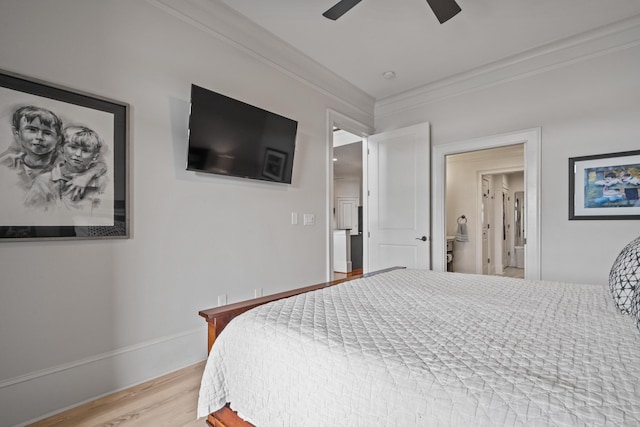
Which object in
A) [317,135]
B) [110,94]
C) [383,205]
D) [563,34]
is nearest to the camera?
[110,94]

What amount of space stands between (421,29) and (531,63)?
4.24 ft

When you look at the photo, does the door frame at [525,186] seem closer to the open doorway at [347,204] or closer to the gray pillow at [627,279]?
the open doorway at [347,204]

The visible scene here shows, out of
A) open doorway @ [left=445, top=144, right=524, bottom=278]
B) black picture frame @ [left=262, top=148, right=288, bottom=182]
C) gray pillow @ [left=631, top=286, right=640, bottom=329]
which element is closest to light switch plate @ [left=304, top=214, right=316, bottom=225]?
Result: black picture frame @ [left=262, top=148, right=288, bottom=182]

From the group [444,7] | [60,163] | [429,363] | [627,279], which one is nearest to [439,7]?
[444,7]

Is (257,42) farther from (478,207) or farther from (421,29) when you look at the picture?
(478,207)

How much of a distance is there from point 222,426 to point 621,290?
1.69 metres

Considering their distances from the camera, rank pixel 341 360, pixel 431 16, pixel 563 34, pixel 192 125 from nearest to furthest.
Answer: pixel 341 360, pixel 192 125, pixel 431 16, pixel 563 34

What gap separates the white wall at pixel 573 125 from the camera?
2.58m

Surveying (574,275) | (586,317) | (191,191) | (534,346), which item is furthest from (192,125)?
(574,275)

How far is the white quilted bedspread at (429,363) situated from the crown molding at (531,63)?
2566mm

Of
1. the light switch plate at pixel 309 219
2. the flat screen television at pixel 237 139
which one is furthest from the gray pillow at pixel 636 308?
the light switch plate at pixel 309 219

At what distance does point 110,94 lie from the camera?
6.12 ft

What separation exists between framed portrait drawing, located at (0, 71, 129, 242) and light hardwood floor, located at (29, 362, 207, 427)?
0.96 metres

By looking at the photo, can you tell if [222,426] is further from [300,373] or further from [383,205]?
[383,205]
